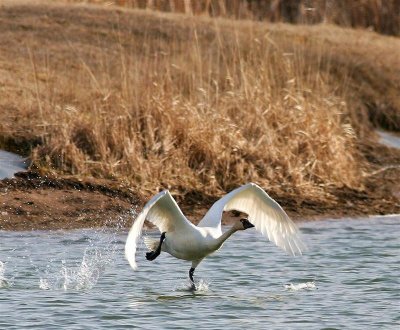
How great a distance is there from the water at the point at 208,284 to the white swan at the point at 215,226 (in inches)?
12.6

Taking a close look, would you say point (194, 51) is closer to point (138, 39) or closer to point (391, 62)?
point (138, 39)

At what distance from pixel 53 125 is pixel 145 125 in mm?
943

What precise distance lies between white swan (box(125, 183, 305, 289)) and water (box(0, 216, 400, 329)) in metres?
0.32

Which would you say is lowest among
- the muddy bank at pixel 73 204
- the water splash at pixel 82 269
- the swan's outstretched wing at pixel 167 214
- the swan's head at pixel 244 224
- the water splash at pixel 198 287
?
the water splash at pixel 198 287

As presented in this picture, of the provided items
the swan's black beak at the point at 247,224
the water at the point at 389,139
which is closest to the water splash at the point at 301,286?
the swan's black beak at the point at 247,224

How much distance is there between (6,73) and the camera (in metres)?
12.9

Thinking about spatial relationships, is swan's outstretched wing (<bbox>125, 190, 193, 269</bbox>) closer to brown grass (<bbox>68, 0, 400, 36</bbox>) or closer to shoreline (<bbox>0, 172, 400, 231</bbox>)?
shoreline (<bbox>0, 172, 400, 231</bbox>)

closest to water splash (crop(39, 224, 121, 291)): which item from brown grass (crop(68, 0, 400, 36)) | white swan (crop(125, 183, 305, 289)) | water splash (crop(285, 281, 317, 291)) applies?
white swan (crop(125, 183, 305, 289))

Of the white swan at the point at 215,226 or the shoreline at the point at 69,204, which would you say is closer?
the white swan at the point at 215,226

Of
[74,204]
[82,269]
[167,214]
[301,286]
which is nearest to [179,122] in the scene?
[74,204]

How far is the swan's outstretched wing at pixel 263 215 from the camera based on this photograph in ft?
26.6

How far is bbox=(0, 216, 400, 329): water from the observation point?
24.3 ft

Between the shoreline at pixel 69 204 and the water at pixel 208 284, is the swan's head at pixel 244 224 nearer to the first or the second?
the water at pixel 208 284

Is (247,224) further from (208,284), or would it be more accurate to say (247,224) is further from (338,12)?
(338,12)
